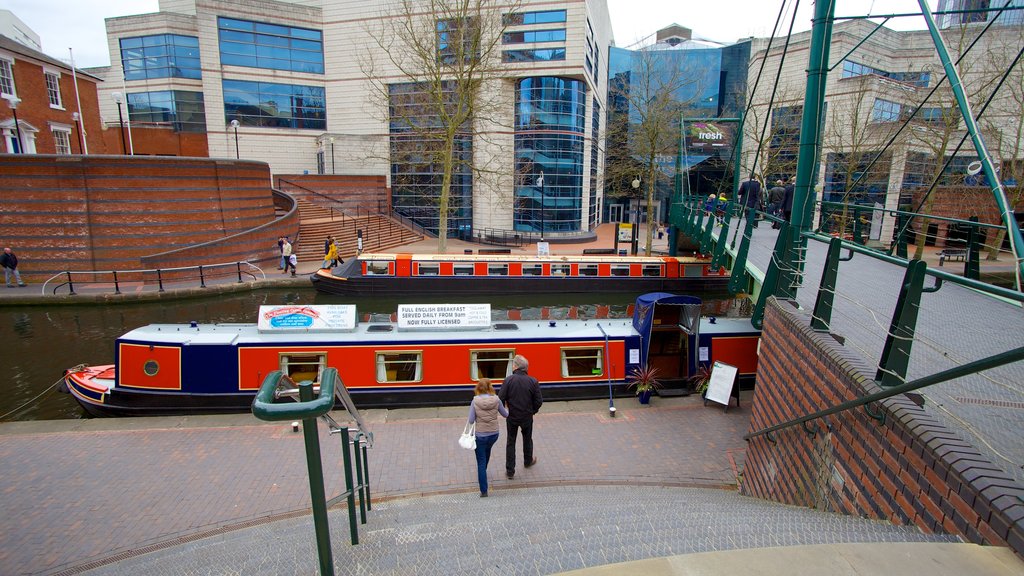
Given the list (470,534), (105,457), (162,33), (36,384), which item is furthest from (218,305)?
(162,33)

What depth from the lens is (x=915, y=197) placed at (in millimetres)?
31391

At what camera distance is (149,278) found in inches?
824

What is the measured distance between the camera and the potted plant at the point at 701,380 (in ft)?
33.6

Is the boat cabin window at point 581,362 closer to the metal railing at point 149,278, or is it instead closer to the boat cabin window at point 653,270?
the boat cabin window at point 653,270

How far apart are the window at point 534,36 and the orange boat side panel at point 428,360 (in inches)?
1059

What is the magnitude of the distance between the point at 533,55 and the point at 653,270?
59.4ft

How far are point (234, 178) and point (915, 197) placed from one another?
1522 inches

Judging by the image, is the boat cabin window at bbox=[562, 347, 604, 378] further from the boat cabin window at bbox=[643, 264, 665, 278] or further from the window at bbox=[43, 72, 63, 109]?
the window at bbox=[43, 72, 63, 109]

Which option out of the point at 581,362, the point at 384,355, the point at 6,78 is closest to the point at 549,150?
the point at 581,362

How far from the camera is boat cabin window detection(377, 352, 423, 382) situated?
1010cm

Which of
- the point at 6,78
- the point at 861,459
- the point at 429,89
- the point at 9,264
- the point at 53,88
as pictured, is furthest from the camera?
the point at 53,88

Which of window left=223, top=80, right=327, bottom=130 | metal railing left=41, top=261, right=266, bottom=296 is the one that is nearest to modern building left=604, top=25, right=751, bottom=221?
metal railing left=41, top=261, right=266, bottom=296

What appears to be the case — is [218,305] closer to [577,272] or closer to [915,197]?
[577,272]

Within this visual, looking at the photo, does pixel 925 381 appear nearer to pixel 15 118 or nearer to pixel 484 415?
pixel 484 415
